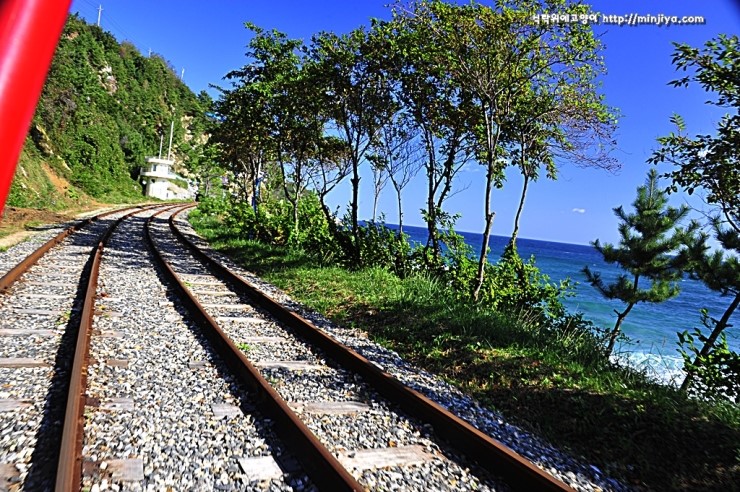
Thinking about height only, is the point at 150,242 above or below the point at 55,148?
below

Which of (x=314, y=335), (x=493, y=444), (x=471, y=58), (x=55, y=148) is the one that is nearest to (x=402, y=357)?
(x=314, y=335)

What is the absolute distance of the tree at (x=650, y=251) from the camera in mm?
11984

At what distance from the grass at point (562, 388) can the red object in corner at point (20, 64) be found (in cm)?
443

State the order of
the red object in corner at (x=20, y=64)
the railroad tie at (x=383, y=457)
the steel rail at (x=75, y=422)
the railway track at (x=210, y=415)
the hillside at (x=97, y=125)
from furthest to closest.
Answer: the hillside at (x=97, y=125), the railroad tie at (x=383, y=457), the railway track at (x=210, y=415), the steel rail at (x=75, y=422), the red object in corner at (x=20, y=64)

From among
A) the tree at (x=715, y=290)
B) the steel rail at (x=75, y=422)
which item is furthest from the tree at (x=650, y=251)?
the steel rail at (x=75, y=422)

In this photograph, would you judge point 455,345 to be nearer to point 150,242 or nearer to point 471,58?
point 471,58

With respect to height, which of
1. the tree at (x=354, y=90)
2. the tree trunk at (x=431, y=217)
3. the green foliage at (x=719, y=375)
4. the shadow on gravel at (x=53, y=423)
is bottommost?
the shadow on gravel at (x=53, y=423)

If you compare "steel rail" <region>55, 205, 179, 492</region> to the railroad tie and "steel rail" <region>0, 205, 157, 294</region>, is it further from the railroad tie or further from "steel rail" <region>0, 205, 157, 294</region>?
"steel rail" <region>0, 205, 157, 294</region>

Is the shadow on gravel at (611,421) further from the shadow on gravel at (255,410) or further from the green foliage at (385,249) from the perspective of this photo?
the green foliage at (385,249)

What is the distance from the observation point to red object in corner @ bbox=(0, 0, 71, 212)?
447 mm

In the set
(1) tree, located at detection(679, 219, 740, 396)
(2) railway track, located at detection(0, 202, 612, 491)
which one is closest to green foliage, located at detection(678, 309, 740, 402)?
(1) tree, located at detection(679, 219, 740, 396)

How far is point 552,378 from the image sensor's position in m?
5.47

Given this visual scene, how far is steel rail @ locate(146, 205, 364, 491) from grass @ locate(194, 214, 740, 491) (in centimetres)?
219

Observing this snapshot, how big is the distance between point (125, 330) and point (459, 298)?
5620mm
